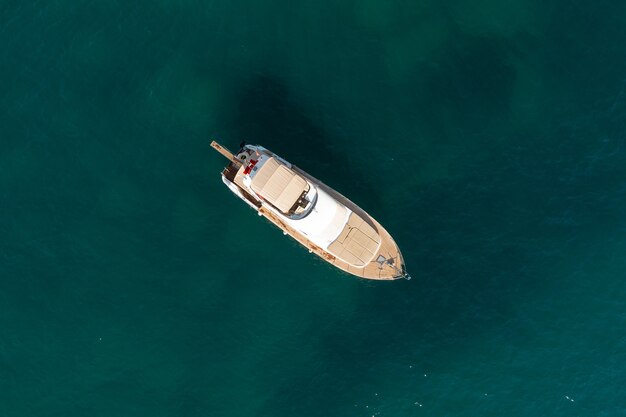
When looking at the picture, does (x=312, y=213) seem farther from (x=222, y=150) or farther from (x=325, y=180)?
(x=222, y=150)

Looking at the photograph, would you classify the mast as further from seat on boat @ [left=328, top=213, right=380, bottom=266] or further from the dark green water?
seat on boat @ [left=328, top=213, right=380, bottom=266]

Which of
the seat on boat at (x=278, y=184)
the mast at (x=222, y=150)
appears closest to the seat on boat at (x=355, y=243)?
the seat on boat at (x=278, y=184)

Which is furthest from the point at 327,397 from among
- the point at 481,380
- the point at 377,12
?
the point at 377,12

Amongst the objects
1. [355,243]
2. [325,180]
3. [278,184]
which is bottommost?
[278,184]

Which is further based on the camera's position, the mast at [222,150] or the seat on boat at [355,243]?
the mast at [222,150]

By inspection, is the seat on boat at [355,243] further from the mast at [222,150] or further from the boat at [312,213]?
the mast at [222,150]

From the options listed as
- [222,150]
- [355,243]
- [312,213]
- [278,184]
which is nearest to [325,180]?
[312,213]

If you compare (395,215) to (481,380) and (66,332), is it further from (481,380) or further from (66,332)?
(66,332)

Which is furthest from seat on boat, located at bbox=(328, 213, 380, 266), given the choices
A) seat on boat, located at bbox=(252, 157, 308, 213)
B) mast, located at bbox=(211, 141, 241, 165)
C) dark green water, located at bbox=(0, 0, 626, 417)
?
mast, located at bbox=(211, 141, 241, 165)
